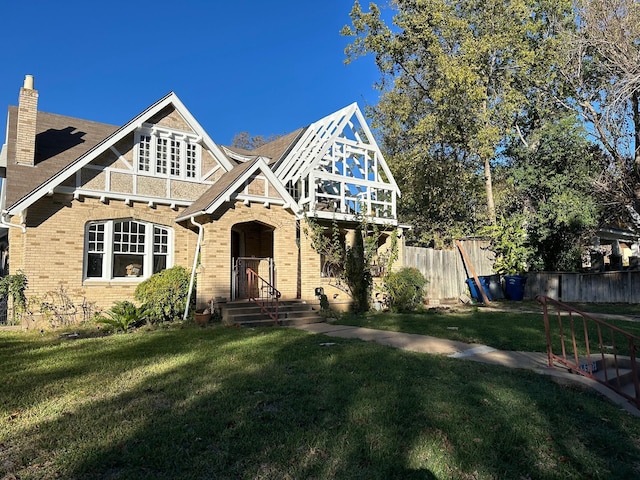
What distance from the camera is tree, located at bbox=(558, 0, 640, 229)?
52.0 ft

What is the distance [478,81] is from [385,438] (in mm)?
20619

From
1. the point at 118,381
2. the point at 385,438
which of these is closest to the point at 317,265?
the point at 118,381

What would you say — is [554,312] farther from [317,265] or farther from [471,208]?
[471,208]

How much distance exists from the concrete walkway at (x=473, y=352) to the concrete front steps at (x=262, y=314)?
5.52 feet

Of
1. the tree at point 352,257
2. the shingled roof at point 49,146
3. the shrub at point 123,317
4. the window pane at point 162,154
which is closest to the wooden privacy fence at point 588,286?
the tree at point 352,257

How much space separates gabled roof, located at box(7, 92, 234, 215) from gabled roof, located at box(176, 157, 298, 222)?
2.00m

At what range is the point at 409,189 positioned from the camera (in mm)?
24906

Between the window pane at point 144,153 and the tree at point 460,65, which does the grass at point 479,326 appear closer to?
the window pane at point 144,153

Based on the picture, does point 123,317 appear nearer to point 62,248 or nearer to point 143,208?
point 62,248

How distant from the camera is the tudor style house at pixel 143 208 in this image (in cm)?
1179

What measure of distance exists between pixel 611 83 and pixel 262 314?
17.0m

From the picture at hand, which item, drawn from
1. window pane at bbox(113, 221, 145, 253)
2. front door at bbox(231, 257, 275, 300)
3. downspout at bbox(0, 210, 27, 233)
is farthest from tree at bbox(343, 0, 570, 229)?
downspout at bbox(0, 210, 27, 233)

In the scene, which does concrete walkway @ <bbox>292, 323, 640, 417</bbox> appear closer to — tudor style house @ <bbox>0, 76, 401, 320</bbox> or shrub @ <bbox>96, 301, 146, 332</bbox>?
tudor style house @ <bbox>0, 76, 401, 320</bbox>

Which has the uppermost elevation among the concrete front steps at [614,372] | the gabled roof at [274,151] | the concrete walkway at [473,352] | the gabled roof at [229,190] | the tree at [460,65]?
the tree at [460,65]
